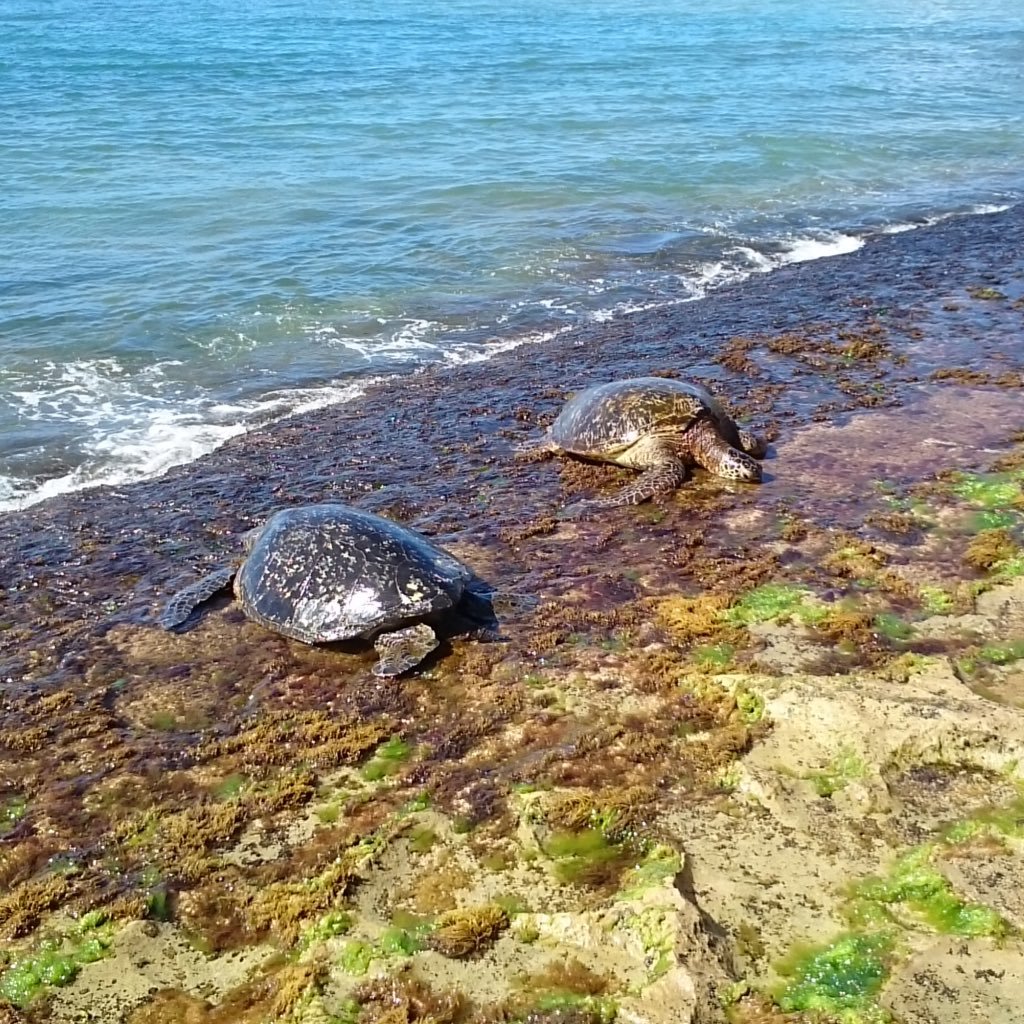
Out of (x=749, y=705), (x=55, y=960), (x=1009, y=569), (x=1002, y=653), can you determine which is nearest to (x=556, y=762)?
(x=749, y=705)

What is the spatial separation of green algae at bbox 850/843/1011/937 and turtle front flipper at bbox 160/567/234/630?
14.9ft

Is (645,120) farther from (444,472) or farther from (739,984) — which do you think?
(739,984)

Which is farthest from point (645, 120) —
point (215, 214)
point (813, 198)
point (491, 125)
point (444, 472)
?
point (444, 472)

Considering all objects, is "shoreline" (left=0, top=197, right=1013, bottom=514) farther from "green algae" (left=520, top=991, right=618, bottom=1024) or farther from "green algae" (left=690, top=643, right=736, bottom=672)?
"green algae" (left=520, top=991, right=618, bottom=1024)

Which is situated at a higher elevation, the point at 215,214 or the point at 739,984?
the point at 739,984

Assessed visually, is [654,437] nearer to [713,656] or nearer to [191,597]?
[713,656]

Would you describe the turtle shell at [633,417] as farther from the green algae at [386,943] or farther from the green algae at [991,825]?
the green algae at [386,943]

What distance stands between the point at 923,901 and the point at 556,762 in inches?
70.9

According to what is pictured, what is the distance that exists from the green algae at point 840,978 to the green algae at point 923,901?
0.16 meters

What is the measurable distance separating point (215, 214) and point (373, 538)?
606 inches

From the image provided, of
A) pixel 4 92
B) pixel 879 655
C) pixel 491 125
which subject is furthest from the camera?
pixel 4 92

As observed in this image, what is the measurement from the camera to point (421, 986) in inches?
136

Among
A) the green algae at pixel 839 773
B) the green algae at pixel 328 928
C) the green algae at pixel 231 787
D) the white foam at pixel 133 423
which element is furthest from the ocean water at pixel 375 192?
the green algae at pixel 839 773

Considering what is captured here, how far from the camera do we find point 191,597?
6391 millimetres
